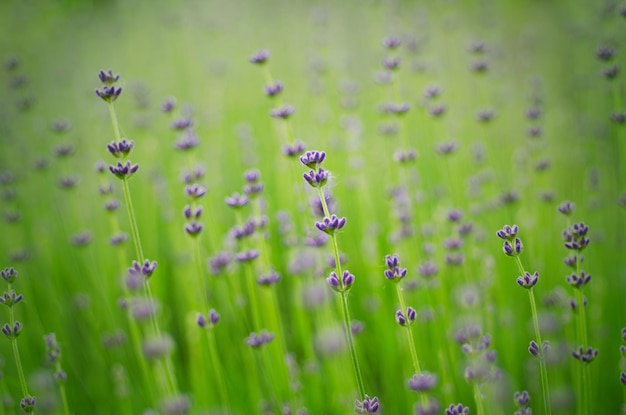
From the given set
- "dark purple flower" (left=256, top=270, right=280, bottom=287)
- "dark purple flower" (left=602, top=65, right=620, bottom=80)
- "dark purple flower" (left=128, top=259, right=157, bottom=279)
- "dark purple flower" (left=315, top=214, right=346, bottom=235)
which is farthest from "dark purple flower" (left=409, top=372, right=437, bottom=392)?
"dark purple flower" (left=602, top=65, right=620, bottom=80)

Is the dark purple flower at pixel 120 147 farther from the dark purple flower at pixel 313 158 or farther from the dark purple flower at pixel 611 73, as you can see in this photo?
the dark purple flower at pixel 611 73

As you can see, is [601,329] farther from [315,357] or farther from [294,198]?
[294,198]

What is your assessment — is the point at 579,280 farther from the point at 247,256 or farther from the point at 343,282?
the point at 247,256

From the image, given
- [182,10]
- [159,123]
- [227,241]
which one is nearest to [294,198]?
[227,241]

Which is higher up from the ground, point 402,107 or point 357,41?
point 357,41

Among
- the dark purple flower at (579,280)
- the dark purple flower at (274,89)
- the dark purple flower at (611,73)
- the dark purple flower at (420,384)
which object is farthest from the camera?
the dark purple flower at (611,73)

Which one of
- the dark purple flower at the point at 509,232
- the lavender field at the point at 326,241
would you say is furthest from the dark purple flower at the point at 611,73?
the dark purple flower at the point at 509,232

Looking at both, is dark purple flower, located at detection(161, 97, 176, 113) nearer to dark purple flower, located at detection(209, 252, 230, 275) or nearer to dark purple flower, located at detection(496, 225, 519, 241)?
dark purple flower, located at detection(209, 252, 230, 275)

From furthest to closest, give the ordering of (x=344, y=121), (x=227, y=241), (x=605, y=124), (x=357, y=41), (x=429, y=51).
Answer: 1. (x=357, y=41)
2. (x=429, y=51)
3. (x=605, y=124)
4. (x=344, y=121)
5. (x=227, y=241)
